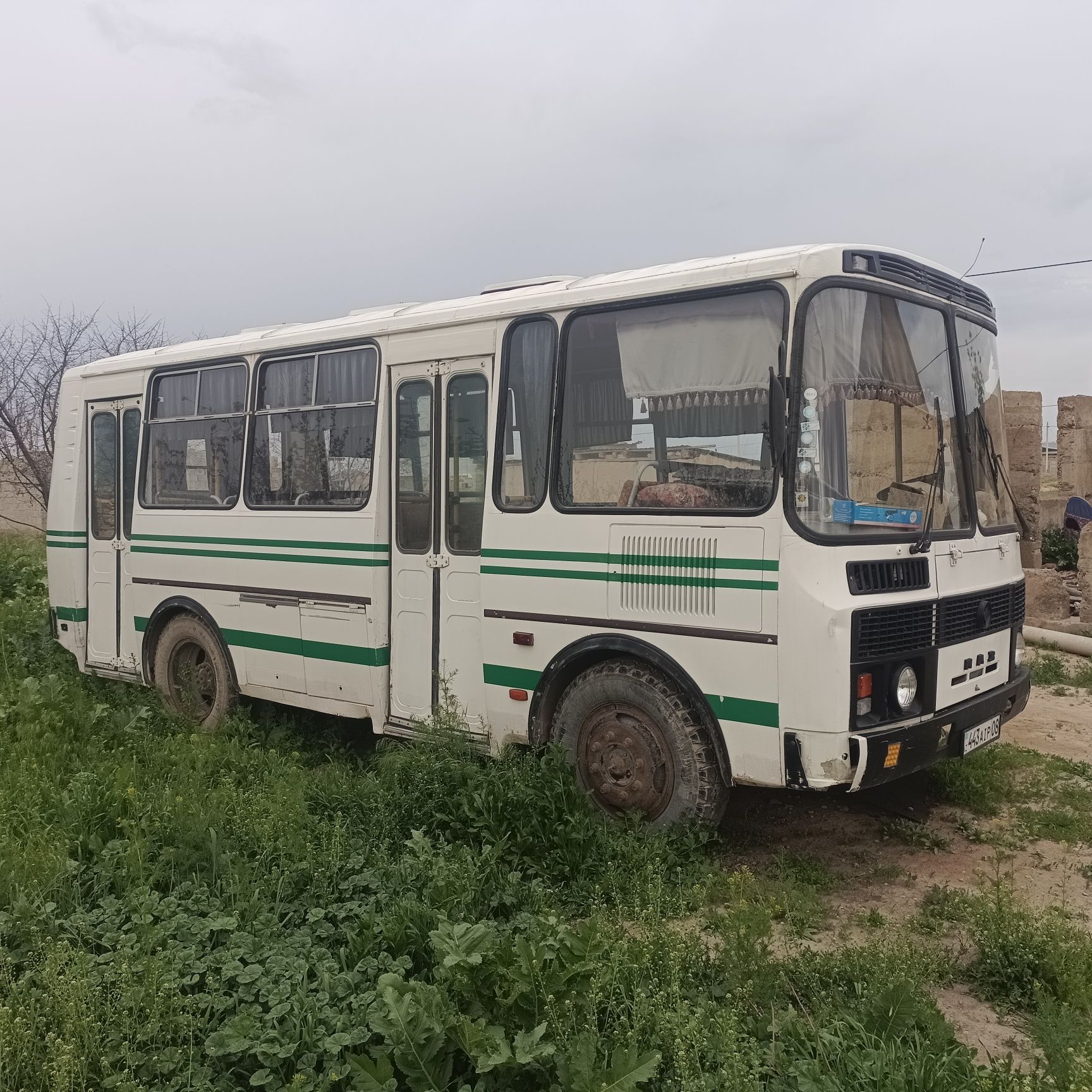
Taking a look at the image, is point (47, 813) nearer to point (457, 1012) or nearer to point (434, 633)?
point (434, 633)

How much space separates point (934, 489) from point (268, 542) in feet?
14.7

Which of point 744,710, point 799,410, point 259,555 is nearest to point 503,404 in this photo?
point 799,410

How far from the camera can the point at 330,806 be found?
18.4ft

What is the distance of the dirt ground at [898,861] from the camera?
12.7 ft

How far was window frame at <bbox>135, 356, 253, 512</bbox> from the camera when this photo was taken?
751cm

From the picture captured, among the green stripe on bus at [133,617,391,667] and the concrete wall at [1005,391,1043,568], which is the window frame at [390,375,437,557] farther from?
the concrete wall at [1005,391,1043,568]

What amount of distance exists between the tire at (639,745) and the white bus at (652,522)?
15 millimetres

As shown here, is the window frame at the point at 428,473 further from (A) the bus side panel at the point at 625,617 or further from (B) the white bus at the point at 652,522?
(A) the bus side panel at the point at 625,617

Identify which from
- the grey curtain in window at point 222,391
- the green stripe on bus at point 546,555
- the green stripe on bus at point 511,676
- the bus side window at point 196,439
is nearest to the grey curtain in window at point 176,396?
the bus side window at point 196,439

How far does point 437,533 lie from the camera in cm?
627

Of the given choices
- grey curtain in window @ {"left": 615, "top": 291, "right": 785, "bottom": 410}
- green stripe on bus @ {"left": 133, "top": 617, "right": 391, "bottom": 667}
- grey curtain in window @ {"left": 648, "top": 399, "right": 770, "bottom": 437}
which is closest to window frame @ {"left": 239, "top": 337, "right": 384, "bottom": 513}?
green stripe on bus @ {"left": 133, "top": 617, "right": 391, "bottom": 667}

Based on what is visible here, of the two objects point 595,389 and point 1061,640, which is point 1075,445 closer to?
point 1061,640

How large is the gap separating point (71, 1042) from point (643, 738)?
9.55 feet

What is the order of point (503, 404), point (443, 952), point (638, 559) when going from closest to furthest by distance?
point (443, 952)
point (638, 559)
point (503, 404)
